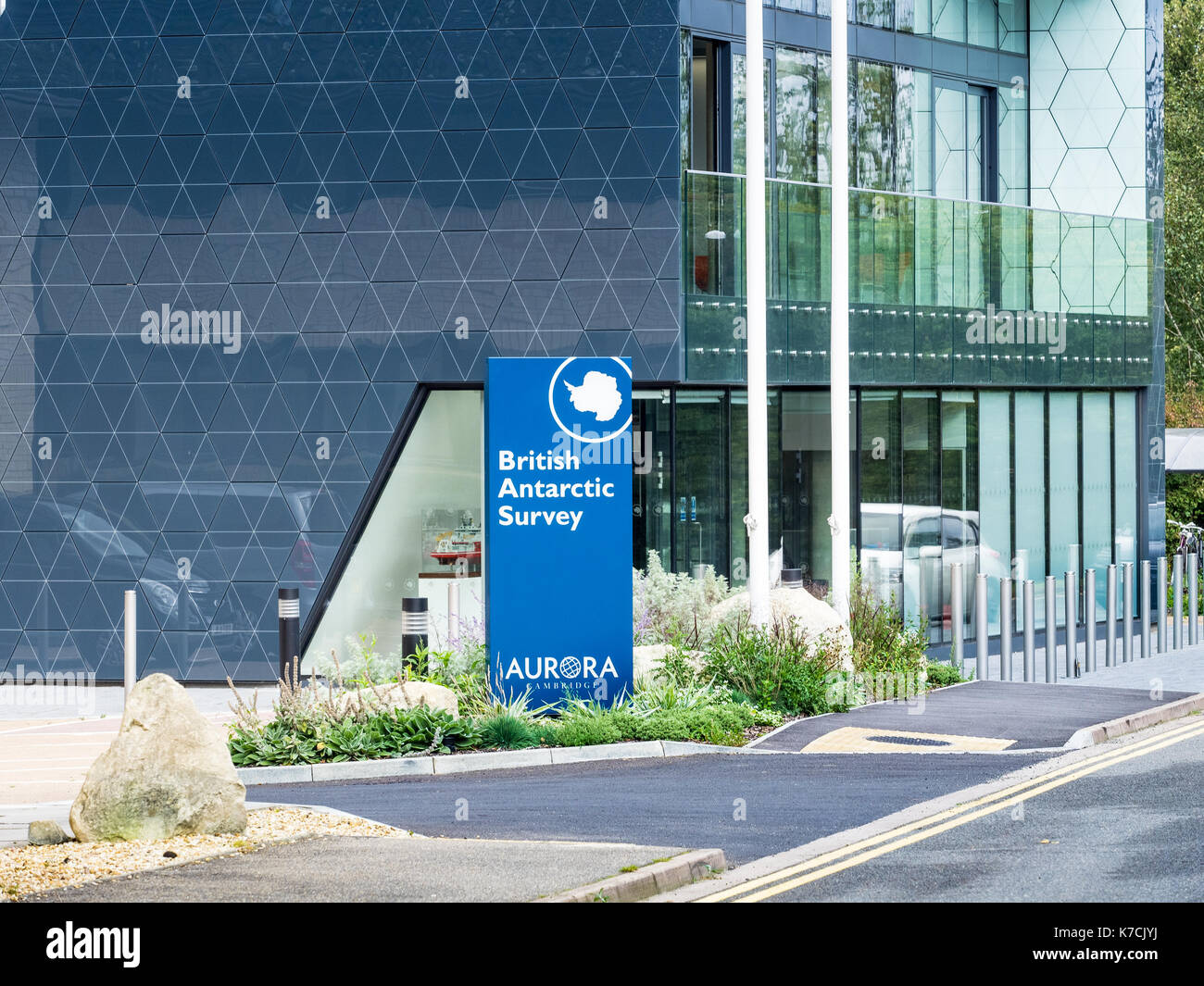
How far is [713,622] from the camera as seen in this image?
1777cm

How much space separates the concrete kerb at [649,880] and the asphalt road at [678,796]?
40 centimetres

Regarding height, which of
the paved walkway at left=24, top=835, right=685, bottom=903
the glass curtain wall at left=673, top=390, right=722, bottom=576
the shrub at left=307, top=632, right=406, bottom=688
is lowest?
the paved walkway at left=24, top=835, right=685, bottom=903

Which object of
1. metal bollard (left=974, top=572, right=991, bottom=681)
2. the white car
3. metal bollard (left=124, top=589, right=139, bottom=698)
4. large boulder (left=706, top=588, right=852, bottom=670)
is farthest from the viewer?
the white car

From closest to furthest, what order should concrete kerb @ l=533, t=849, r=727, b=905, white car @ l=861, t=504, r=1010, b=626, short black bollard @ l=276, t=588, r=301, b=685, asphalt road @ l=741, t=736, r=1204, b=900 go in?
concrete kerb @ l=533, t=849, r=727, b=905, asphalt road @ l=741, t=736, r=1204, b=900, short black bollard @ l=276, t=588, r=301, b=685, white car @ l=861, t=504, r=1010, b=626

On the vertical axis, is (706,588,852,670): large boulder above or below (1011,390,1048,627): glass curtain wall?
below

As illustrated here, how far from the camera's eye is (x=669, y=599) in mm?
19438

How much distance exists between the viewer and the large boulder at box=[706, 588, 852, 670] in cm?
1678

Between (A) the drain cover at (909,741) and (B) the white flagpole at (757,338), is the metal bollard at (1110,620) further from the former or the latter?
(A) the drain cover at (909,741)

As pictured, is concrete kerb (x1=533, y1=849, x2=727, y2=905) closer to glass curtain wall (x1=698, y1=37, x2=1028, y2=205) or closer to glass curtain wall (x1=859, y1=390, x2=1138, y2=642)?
glass curtain wall (x1=859, y1=390, x2=1138, y2=642)

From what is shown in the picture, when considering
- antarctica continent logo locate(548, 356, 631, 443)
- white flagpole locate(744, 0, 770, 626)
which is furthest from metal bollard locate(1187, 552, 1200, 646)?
antarctica continent logo locate(548, 356, 631, 443)

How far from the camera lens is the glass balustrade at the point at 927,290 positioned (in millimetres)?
20453

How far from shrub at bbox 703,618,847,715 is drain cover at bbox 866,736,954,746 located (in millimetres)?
1304

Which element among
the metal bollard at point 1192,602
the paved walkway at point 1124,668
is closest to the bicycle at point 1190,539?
the metal bollard at point 1192,602
